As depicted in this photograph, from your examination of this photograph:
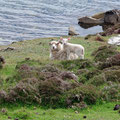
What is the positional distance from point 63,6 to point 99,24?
39.9 ft

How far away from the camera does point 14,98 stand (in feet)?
36.9

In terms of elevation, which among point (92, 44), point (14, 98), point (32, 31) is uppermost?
point (14, 98)

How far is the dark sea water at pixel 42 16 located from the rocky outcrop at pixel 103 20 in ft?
4.82

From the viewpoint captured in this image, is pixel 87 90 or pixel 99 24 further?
pixel 99 24

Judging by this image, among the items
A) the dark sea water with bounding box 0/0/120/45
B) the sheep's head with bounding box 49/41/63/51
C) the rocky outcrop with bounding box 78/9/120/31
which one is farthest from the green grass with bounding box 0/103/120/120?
the rocky outcrop with bounding box 78/9/120/31

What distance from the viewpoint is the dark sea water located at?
162 ft

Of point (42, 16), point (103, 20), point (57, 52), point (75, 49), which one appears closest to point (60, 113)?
point (75, 49)

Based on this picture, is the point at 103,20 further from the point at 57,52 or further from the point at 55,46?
the point at 55,46

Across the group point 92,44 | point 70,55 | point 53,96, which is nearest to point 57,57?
point 70,55

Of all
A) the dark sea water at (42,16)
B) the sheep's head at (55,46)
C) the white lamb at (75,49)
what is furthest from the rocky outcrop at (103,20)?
the white lamb at (75,49)

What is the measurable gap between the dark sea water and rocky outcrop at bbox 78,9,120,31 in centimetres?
147

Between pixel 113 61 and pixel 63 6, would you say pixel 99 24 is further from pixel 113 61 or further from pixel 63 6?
pixel 113 61

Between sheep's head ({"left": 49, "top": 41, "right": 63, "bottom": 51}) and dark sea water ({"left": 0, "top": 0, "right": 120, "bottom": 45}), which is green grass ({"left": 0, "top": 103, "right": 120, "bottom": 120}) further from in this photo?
dark sea water ({"left": 0, "top": 0, "right": 120, "bottom": 45})

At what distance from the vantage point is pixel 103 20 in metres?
58.9
